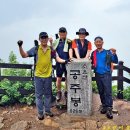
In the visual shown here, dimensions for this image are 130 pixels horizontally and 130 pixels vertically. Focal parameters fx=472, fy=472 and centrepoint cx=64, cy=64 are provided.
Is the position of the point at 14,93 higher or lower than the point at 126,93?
higher

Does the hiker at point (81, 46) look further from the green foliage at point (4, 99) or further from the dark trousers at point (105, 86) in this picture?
the green foliage at point (4, 99)

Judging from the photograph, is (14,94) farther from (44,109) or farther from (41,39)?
(41,39)

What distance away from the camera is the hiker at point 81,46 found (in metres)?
13.5

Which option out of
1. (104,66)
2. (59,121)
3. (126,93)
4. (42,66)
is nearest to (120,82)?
(126,93)

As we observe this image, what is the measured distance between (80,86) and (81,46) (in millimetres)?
1151

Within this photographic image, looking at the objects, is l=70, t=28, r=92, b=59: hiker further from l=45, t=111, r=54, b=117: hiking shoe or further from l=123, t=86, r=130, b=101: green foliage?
l=123, t=86, r=130, b=101: green foliage

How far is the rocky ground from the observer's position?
13180mm

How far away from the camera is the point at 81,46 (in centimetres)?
1353

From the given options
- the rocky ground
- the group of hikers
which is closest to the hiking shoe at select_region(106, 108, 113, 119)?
the group of hikers

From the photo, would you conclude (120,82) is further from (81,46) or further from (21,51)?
(21,51)

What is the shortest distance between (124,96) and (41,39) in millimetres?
5002

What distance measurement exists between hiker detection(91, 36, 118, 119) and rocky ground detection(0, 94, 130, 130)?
0.41 m

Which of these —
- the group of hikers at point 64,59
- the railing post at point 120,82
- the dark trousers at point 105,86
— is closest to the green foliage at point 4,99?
the group of hikers at point 64,59

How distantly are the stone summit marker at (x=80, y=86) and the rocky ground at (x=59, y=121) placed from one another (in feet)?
0.99
